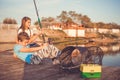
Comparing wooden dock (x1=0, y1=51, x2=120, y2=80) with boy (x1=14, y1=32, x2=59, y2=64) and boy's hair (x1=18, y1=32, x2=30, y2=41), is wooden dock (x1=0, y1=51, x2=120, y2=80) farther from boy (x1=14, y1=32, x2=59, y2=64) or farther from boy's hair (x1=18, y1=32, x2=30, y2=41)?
boy's hair (x1=18, y1=32, x2=30, y2=41)

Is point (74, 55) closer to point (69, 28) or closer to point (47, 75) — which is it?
point (47, 75)

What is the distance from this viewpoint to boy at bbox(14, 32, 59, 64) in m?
5.12

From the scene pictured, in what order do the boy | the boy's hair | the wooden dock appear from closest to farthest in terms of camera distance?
the wooden dock, the boy, the boy's hair

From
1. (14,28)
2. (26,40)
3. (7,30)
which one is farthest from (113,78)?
(14,28)

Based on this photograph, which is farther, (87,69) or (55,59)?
(55,59)

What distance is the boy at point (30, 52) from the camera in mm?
5125

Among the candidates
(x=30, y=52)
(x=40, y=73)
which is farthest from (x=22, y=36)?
(x=40, y=73)

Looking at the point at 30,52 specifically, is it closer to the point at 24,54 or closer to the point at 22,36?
the point at 24,54

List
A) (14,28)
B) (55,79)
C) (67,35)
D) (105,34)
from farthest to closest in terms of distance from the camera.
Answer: (105,34) → (67,35) → (14,28) → (55,79)

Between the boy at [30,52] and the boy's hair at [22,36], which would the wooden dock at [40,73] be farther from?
the boy's hair at [22,36]

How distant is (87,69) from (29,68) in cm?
125

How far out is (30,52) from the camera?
17.3ft

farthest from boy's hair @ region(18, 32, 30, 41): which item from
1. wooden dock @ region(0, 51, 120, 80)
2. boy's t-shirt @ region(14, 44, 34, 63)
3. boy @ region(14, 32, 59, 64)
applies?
wooden dock @ region(0, 51, 120, 80)

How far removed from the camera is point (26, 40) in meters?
5.28
